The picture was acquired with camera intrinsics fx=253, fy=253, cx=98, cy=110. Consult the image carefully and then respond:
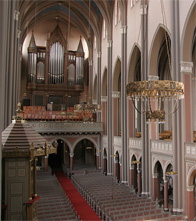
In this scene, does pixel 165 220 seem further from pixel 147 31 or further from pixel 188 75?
pixel 147 31

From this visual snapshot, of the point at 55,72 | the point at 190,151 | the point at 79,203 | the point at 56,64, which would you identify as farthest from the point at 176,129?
the point at 56,64

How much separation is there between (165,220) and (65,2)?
2593cm

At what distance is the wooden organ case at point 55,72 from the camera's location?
30.9m

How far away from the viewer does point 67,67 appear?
106 ft

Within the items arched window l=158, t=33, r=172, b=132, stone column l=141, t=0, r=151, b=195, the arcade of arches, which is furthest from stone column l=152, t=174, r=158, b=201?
arched window l=158, t=33, r=172, b=132

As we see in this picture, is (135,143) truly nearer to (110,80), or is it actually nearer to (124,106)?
(124,106)

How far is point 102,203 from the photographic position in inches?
566

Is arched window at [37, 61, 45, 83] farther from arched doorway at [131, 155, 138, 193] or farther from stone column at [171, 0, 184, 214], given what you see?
stone column at [171, 0, 184, 214]

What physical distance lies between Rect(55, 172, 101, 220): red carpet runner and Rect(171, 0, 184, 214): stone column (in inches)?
174

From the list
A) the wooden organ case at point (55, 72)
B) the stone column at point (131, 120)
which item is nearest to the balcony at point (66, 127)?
the wooden organ case at point (55, 72)

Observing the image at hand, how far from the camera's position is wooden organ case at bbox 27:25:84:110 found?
101 ft

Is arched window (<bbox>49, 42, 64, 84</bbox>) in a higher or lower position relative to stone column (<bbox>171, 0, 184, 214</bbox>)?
higher

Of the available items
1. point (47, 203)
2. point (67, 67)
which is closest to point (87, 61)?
point (67, 67)

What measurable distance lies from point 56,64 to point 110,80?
10.6 meters
